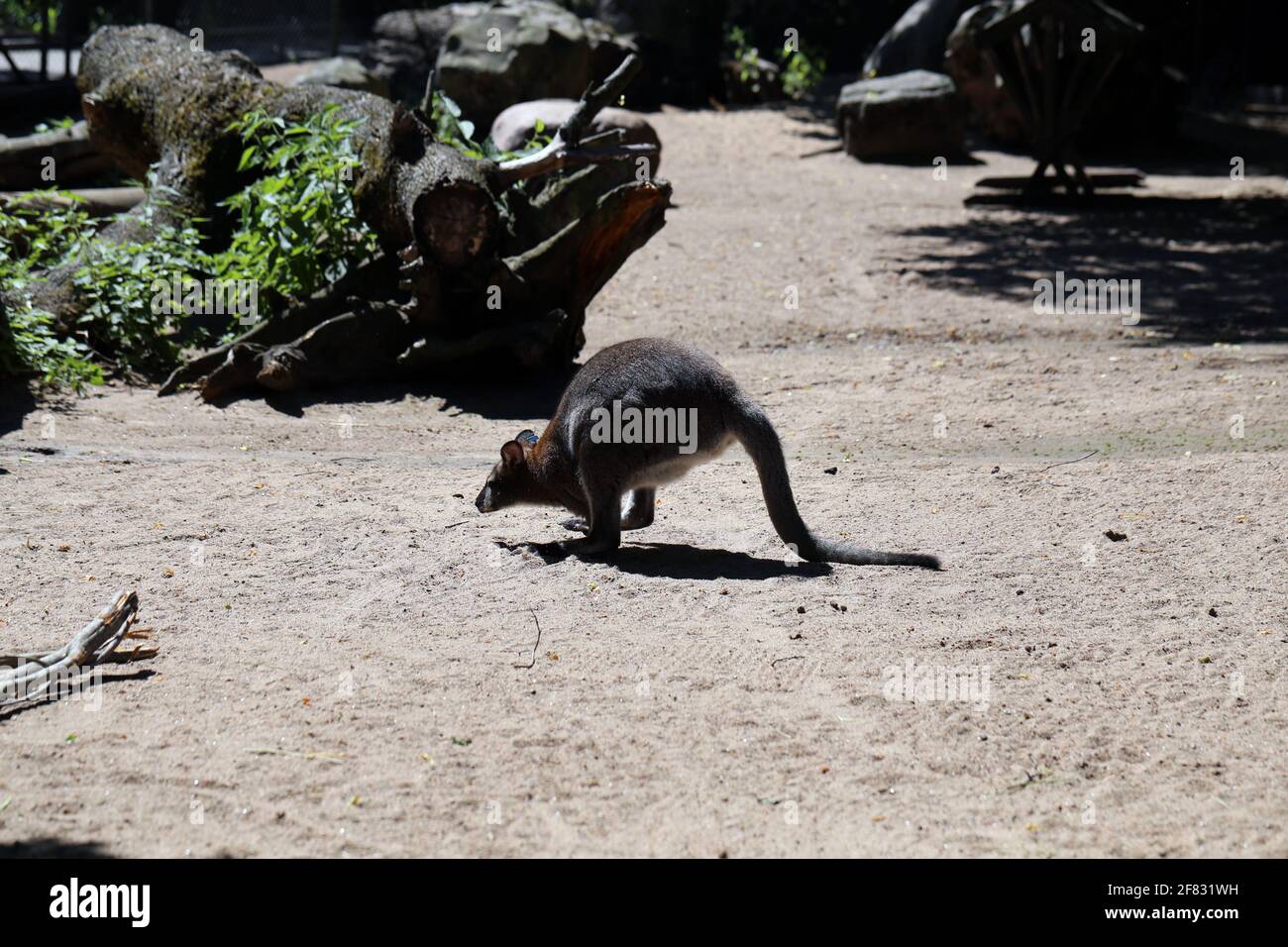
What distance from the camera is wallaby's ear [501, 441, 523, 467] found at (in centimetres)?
575

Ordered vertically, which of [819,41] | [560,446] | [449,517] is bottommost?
[449,517]

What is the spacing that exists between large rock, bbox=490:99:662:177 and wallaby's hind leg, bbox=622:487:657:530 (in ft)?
26.2

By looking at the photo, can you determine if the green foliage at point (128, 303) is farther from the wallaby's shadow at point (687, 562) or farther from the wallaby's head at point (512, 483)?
the wallaby's shadow at point (687, 562)

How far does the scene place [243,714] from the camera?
409 cm

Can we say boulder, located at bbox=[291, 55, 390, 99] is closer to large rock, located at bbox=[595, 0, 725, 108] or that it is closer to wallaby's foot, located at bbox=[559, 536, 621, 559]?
large rock, located at bbox=[595, 0, 725, 108]

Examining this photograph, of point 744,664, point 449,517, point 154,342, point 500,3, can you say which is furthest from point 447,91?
point 744,664

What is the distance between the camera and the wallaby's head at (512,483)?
5801 millimetres

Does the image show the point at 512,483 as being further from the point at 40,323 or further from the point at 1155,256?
the point at 1155,256

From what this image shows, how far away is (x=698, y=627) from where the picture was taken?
15.5 ft

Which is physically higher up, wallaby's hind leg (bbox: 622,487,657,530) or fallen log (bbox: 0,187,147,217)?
fallen log (bbox: 0,187,147,217)

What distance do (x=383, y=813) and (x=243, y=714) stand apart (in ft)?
2.53

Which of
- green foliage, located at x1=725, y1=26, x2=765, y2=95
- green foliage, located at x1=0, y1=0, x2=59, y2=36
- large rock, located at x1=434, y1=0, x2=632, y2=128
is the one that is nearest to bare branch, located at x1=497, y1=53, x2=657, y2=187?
large rock, located at x1=434, y1=0, x2=632, y2=128

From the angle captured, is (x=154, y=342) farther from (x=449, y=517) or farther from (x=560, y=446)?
(x=560, y=446)

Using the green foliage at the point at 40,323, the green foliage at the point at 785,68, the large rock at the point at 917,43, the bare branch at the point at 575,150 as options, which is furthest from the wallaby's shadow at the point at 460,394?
the green foliage at the point at 785,68
